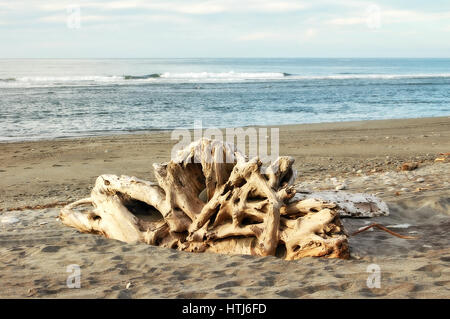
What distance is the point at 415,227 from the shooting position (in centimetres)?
537

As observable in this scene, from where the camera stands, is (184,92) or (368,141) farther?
(184,92)

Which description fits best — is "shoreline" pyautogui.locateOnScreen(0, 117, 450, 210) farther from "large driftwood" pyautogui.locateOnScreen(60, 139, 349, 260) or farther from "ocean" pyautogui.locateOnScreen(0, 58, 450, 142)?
"large driftwood" pyautogui.locateOnScreen(60, 139, 349, 260)

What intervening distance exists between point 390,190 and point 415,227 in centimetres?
179

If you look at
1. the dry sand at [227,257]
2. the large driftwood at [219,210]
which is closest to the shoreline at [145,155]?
the dry sand at [227,257]

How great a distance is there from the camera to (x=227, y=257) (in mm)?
4508

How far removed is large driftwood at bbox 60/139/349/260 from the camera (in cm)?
447

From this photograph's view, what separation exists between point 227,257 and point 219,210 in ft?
1.68

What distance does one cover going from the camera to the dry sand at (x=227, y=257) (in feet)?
12.0

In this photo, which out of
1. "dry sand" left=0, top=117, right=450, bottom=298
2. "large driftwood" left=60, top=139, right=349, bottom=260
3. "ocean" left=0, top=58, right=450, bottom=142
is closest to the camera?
"dry sand" left=0, top=117, right=450, bottom=298

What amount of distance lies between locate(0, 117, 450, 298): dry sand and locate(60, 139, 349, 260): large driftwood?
20cm
